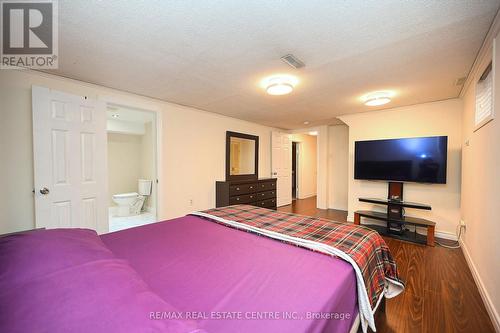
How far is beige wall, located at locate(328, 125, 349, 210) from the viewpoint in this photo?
530 centimetres

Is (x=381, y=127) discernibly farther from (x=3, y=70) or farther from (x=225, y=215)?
(x=3, y=70)

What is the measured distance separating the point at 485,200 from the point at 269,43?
2498 millimetres

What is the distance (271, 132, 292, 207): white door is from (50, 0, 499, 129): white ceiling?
2797mm

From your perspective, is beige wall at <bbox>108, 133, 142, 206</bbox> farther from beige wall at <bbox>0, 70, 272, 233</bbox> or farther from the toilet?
beige wall at <bbox>0, 70, 272, 233</bbox>

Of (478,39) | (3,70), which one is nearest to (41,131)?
(3,70)

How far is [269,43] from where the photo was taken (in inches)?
71.8

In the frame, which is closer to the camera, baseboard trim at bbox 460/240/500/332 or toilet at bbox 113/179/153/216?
baseboard trim at bbox 460/240/500/332

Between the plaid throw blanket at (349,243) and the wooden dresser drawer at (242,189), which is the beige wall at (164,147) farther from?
the plaid throw blanket at (349,243)

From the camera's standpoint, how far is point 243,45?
6.11 ft

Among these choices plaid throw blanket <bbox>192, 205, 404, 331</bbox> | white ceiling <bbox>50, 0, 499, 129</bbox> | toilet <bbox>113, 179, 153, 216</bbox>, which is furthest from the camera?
toilet <bbox>113, 179, 153, 216</bbox>

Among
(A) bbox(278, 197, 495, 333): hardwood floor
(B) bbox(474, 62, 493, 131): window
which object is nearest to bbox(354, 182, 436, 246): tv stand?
(A) bbox(278, 197, 495, 333): hardwood floor

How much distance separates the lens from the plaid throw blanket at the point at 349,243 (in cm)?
119

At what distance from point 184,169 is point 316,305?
334 cm

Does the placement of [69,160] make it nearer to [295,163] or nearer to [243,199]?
[243,199]
